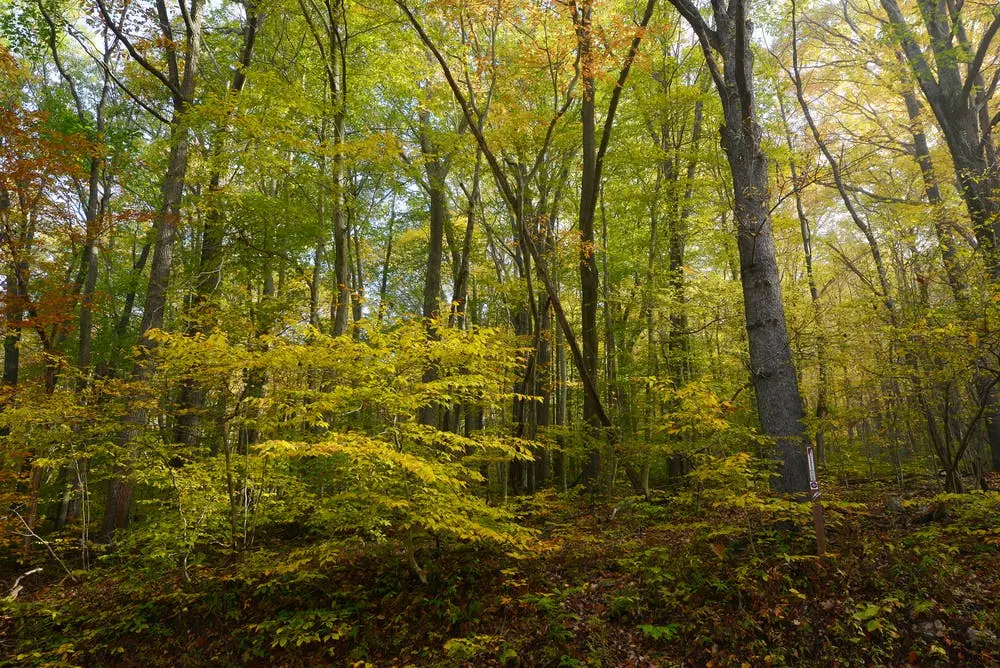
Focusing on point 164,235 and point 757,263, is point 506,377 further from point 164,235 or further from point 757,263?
point 164,235

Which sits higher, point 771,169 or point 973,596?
point 771,169

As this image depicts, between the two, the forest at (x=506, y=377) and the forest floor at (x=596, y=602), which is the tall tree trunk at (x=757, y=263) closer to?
the forest at (x=506, y=377)

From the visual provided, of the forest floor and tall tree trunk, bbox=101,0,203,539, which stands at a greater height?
tall tree trunk, bbox=101,0,203,539

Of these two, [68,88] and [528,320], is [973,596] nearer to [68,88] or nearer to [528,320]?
[528,320]

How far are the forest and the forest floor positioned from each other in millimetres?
36

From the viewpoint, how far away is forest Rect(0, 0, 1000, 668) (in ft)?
15.0

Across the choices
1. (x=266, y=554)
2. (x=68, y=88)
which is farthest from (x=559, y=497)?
(x=68, y=88)

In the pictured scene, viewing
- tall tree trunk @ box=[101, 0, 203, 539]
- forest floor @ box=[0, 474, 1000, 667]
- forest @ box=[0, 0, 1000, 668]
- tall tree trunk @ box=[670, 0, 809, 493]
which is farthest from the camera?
tall tree trunk @ box=[101, 0, 203, 539]

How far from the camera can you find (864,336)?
751 cm

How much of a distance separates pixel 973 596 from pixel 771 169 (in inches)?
431

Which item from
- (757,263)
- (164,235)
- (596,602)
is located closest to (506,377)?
(596,602)

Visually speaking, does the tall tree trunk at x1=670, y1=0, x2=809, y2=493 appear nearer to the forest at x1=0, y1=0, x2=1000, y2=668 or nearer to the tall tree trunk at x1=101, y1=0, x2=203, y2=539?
the forest at x1=0, y1=0, x2=1000, y2=668

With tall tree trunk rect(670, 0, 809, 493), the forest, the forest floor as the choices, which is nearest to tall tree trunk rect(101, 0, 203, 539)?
the forest

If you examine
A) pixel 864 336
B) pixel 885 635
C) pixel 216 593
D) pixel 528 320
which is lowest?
pixel 216 593
